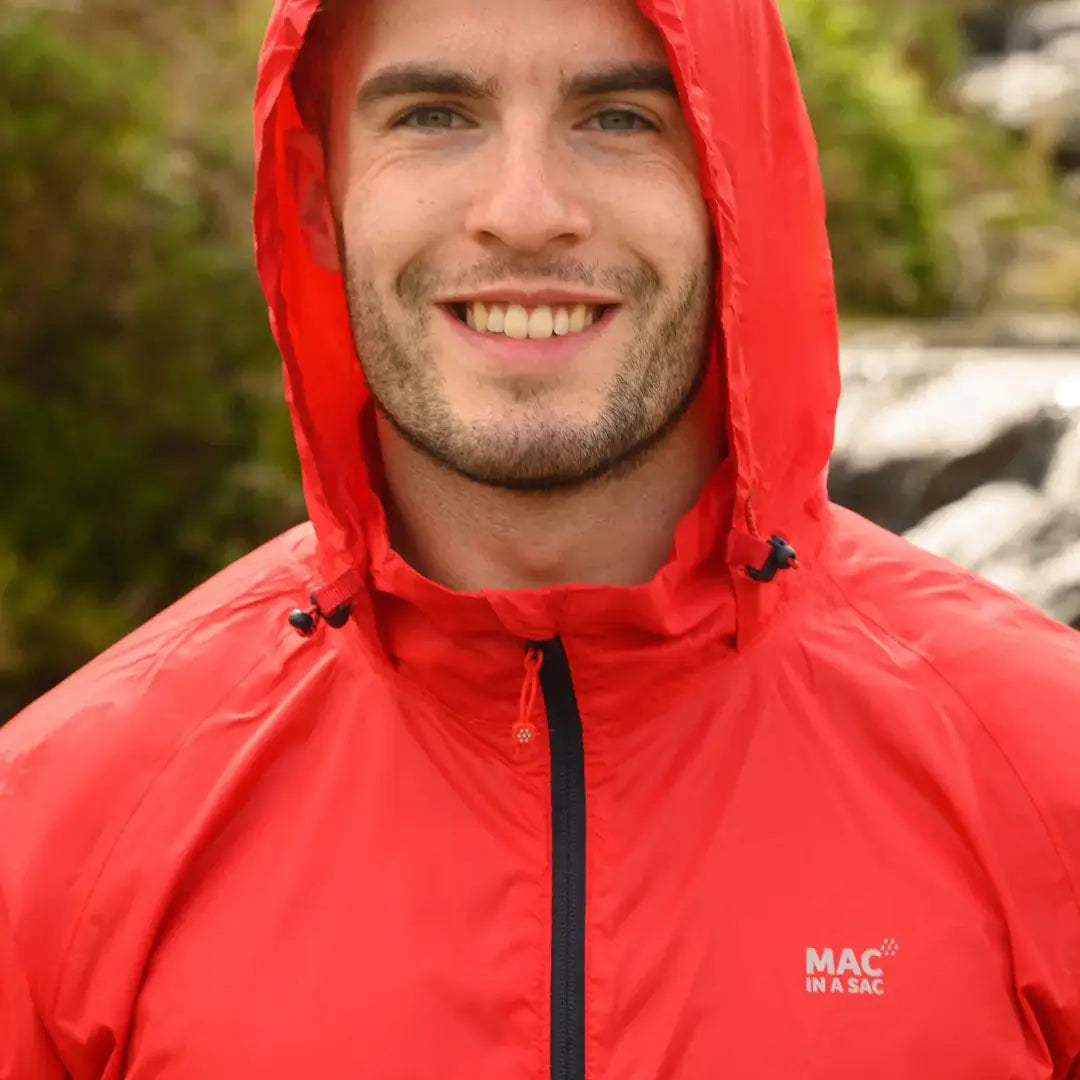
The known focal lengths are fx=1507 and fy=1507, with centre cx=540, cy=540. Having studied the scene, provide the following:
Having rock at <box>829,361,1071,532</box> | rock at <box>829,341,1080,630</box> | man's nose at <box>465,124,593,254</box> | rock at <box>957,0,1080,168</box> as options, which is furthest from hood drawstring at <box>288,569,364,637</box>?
rock at <box>957,0,1080,168</box>

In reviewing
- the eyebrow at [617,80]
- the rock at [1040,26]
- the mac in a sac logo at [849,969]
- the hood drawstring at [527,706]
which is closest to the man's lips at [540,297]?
the eyebrow at [617,80]

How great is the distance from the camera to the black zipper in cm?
179

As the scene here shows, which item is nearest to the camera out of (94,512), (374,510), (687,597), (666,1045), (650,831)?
(666,1045)

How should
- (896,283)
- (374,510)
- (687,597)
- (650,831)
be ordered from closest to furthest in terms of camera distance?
(650,831), (687,597), (374,510), (896,283)

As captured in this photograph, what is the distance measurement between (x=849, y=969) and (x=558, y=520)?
699 millimetres

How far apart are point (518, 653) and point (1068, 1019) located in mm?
801

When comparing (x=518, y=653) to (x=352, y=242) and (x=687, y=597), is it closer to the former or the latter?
(x=687, y=597)

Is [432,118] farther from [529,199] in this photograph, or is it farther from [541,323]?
[541,323]

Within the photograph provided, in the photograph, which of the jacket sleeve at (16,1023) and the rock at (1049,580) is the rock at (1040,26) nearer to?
the rock at (1049,580)

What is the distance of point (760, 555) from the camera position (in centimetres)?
200

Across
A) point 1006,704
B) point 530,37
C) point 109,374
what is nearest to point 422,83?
point 530,37

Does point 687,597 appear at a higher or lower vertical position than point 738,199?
lower

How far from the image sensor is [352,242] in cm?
214

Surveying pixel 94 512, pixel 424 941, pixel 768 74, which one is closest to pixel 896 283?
pixel 94 512
